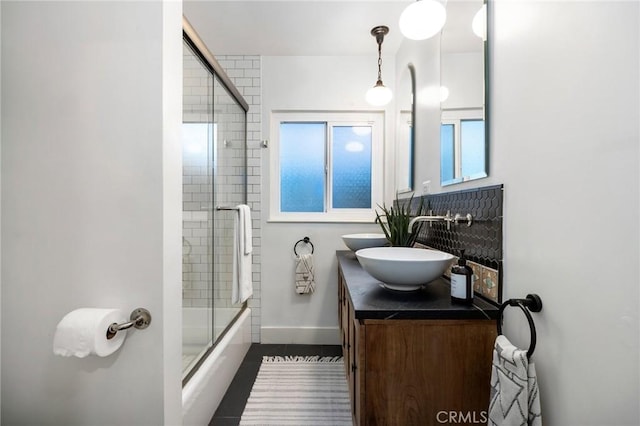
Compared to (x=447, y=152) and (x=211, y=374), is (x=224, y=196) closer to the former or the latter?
(x=211, y=374)

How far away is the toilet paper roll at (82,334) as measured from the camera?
763 mm

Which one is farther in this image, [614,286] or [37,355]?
[37,355]

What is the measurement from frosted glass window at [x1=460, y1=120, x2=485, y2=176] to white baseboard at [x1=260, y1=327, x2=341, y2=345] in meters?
1.83

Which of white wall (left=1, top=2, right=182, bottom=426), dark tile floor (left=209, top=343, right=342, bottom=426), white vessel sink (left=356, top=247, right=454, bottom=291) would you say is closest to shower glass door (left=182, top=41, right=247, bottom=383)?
dark tile floor (left=209, top=343, right=342, bottom=426)

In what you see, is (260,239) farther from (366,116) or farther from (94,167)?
(94,167)

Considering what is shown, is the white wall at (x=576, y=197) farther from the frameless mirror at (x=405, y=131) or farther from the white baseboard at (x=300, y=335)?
the white baseboard at (x=300, y=335)

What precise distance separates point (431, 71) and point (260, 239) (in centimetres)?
181

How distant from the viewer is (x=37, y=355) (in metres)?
0.87

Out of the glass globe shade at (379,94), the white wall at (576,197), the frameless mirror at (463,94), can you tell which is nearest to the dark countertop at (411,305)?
the white wall at (576,197)

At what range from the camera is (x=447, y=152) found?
1.49m

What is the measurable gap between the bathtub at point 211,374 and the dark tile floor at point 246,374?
0.04 meters

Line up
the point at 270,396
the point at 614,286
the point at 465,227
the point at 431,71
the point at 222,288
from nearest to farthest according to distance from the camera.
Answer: the point at 614,286, the point at 465,227, the point at 431,71, the point at 270,396, the point at 222,288

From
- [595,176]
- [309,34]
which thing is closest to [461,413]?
[595,176]

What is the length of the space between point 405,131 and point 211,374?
6.78ft
